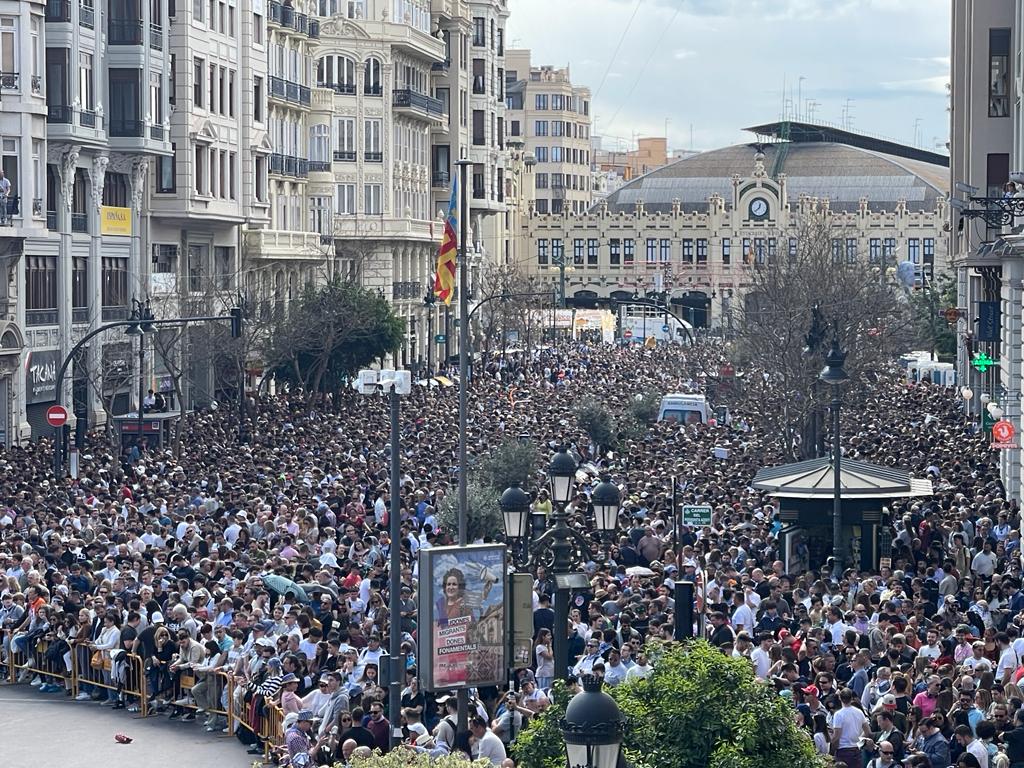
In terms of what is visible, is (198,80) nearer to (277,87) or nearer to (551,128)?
(277,87)

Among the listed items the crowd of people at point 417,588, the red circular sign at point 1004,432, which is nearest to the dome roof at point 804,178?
the crowd of people at point 417,588

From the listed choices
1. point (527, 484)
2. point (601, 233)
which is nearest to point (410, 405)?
point (527, 484)

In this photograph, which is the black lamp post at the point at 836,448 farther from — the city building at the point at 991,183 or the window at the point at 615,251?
the window at the point at 615,251

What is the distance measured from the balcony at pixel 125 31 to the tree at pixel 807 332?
1913 cm

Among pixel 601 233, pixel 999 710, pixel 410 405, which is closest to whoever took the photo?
pixel 999 710

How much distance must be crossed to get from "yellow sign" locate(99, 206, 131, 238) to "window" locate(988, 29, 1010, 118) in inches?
974

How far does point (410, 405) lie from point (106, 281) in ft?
31.4

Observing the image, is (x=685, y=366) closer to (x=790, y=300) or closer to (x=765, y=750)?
(x=790, y=300)

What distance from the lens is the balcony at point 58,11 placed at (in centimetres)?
5106

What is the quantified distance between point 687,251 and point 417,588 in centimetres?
13114

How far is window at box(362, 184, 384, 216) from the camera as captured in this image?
84.5 metres

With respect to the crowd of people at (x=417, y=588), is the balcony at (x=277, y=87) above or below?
above

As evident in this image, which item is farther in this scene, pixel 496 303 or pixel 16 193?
pixel 496 303

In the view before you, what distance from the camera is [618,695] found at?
13.2 meters
